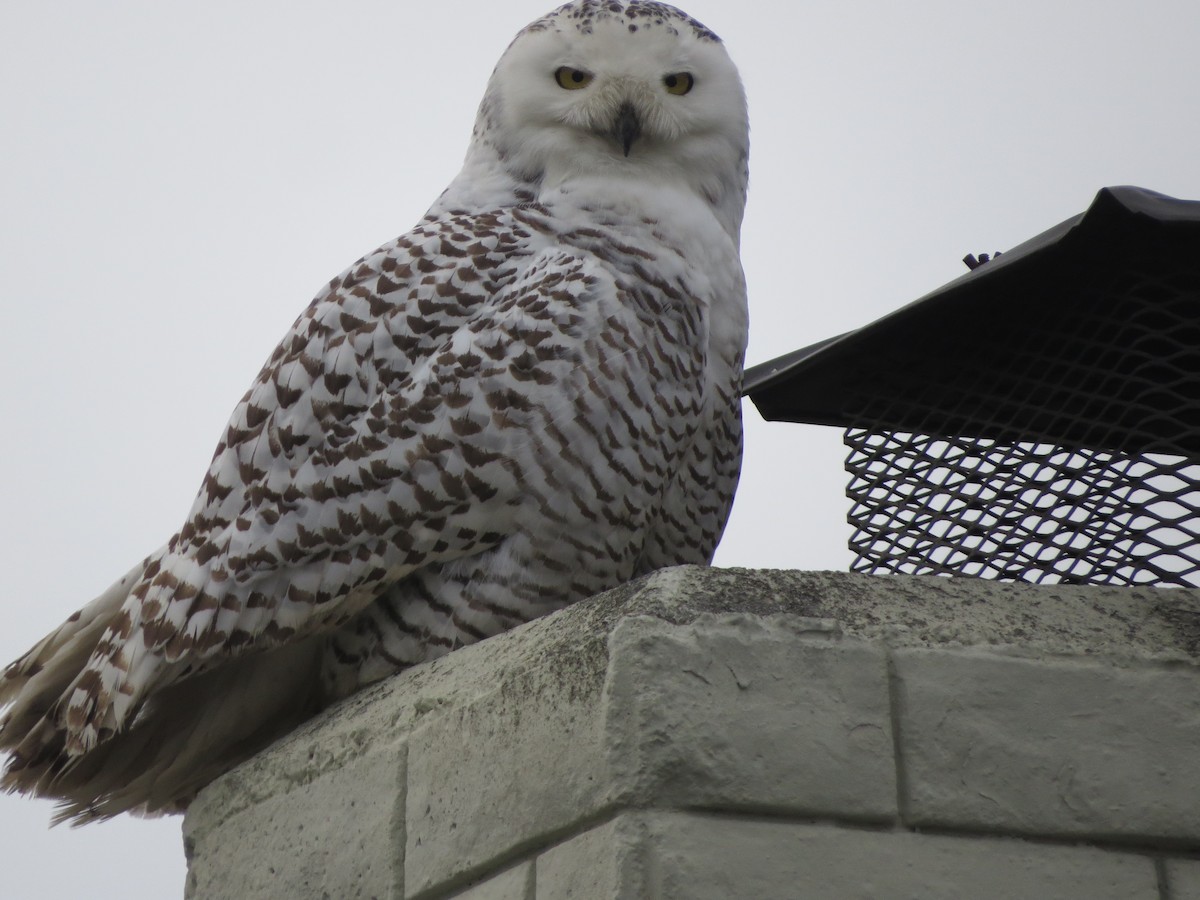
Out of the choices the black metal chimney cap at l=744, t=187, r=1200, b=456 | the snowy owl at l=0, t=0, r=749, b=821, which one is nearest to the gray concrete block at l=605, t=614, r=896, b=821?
the black metal chimney cap at l=744, t=187, r=1200, b=456

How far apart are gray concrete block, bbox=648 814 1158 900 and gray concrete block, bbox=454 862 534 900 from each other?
0.15 feet

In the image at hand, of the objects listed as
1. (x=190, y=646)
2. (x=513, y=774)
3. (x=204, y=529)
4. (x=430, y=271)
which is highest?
(x=430, y=271)

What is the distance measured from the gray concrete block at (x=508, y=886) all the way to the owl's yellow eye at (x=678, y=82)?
6.51ft

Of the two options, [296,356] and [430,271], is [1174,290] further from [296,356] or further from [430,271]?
[296,356]

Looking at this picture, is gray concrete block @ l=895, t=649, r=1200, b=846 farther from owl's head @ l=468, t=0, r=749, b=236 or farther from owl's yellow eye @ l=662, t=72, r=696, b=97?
owl's yellow eye @ l=662, t=72, r=696, b=97

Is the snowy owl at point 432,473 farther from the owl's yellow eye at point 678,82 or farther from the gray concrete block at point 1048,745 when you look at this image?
the gray concrete block at point 1048,745

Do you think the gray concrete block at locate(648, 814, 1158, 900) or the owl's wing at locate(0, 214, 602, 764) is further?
the owl's wing at locate(0, 214, 602, 764)

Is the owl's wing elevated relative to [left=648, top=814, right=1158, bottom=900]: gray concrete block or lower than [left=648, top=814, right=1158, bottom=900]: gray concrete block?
elevated

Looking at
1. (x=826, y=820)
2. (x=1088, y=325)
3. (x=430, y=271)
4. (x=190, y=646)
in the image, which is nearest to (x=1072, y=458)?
(x=1088, y=325)

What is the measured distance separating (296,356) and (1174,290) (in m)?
1.76

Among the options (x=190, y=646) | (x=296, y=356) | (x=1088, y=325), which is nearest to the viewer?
(x=1088, y=325)

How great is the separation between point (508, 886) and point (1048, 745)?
83 cm

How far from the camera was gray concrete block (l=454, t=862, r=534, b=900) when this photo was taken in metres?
2.33

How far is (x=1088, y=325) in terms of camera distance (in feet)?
8.57
